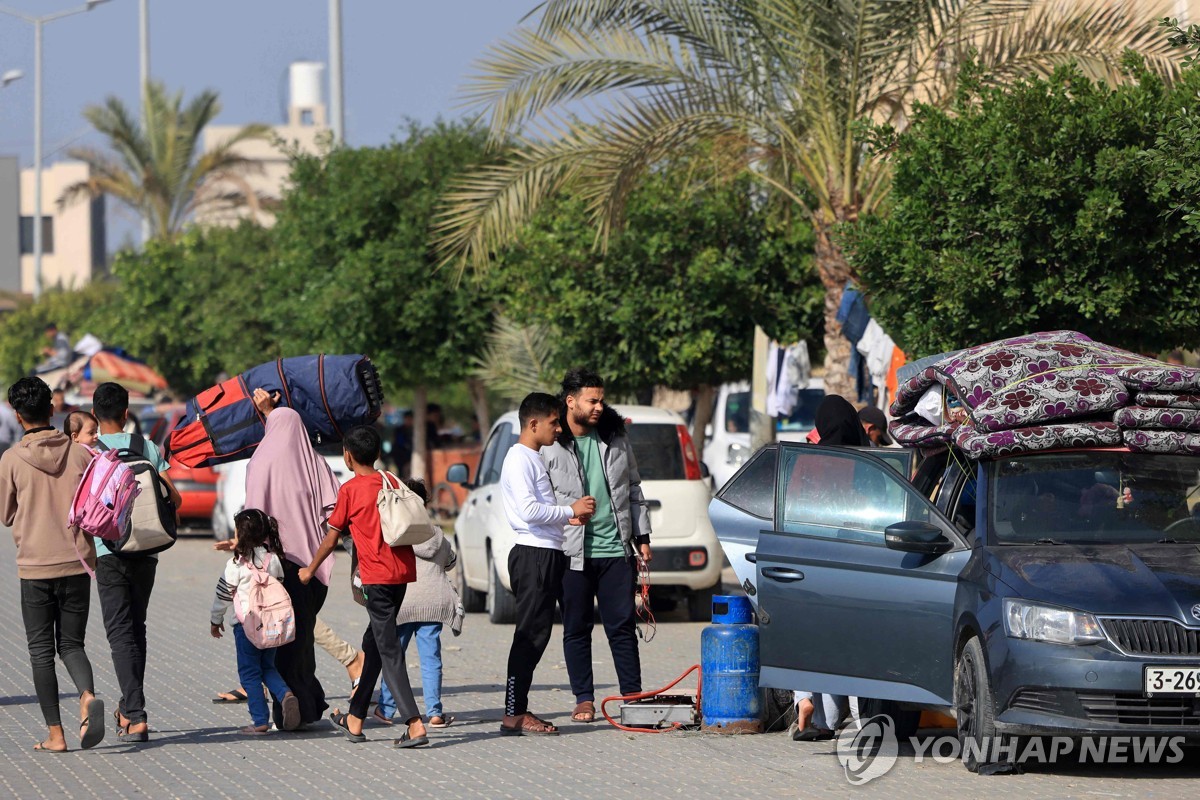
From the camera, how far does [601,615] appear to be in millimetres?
9562

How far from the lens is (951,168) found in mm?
13117

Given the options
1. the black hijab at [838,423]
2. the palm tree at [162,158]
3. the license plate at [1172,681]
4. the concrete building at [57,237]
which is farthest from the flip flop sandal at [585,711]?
the concrete building at [57,237]

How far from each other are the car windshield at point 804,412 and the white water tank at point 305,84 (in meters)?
136

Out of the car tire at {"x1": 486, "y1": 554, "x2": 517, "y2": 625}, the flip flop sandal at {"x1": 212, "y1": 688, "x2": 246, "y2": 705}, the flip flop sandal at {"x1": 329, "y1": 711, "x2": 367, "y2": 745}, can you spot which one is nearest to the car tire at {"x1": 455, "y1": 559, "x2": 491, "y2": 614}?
the car tire at {"x1": 486, "y1": 554, "x2": 517, "y2": 625}

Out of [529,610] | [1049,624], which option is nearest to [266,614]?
[529,610]

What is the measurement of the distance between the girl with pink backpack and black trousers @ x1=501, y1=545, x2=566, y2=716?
3.85 feet

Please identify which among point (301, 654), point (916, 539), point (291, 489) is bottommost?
point (301, 654)

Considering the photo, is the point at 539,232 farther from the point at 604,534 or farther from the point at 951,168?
the point at 604,534

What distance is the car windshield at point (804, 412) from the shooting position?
78.8 feet

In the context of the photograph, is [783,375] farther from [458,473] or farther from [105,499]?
[105,499]

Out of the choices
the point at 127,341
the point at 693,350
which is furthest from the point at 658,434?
the point at 127,341

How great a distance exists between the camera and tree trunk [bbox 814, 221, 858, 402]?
15867 mm

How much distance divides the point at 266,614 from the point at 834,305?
8082 mm

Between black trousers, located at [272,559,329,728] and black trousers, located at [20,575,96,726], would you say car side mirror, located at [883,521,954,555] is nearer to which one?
black trousers, located at [272,559,329,728]
